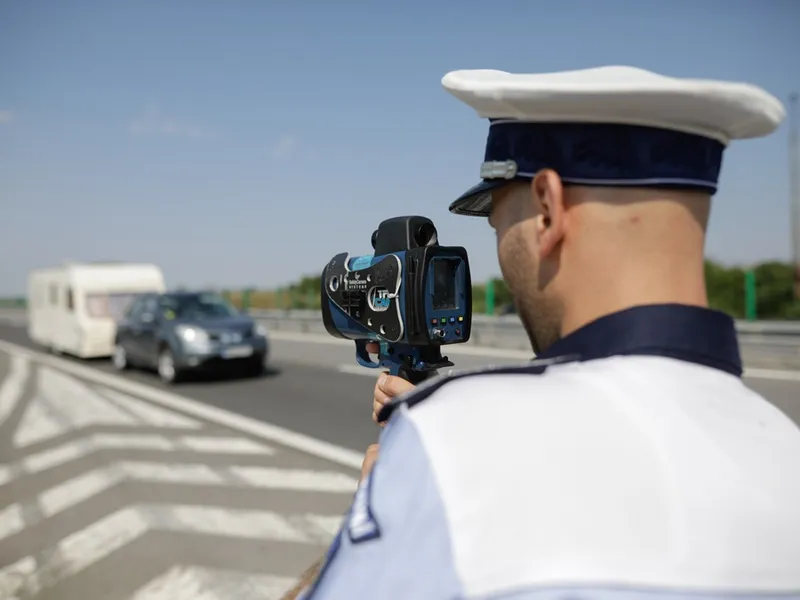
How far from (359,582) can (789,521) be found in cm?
54

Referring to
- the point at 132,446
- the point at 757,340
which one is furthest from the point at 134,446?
the point at 757,340

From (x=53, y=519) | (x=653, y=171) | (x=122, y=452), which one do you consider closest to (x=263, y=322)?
(x=122, y=452)

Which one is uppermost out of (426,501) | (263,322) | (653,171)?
(653,171)

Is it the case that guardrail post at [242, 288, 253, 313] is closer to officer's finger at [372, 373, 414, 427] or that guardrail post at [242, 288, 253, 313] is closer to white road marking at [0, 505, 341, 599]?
white road marking at [0, 505, 341, 599]

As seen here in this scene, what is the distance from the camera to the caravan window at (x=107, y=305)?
18.5 metres

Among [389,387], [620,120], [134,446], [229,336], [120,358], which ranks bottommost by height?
[120,358]

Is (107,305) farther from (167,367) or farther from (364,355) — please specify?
(364,355)

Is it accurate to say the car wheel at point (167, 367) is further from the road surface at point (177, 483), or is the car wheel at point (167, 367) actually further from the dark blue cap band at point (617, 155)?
the dark blue cap band at point (617, 155)

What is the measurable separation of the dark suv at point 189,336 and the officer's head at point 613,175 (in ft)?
40.4

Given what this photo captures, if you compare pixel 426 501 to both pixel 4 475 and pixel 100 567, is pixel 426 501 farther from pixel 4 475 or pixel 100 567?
pixel 4 475

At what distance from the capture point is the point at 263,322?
94.5 ft

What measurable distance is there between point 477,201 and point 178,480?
5.71 meters

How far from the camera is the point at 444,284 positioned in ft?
5.89

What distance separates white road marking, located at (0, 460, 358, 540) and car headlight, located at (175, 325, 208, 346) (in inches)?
236
